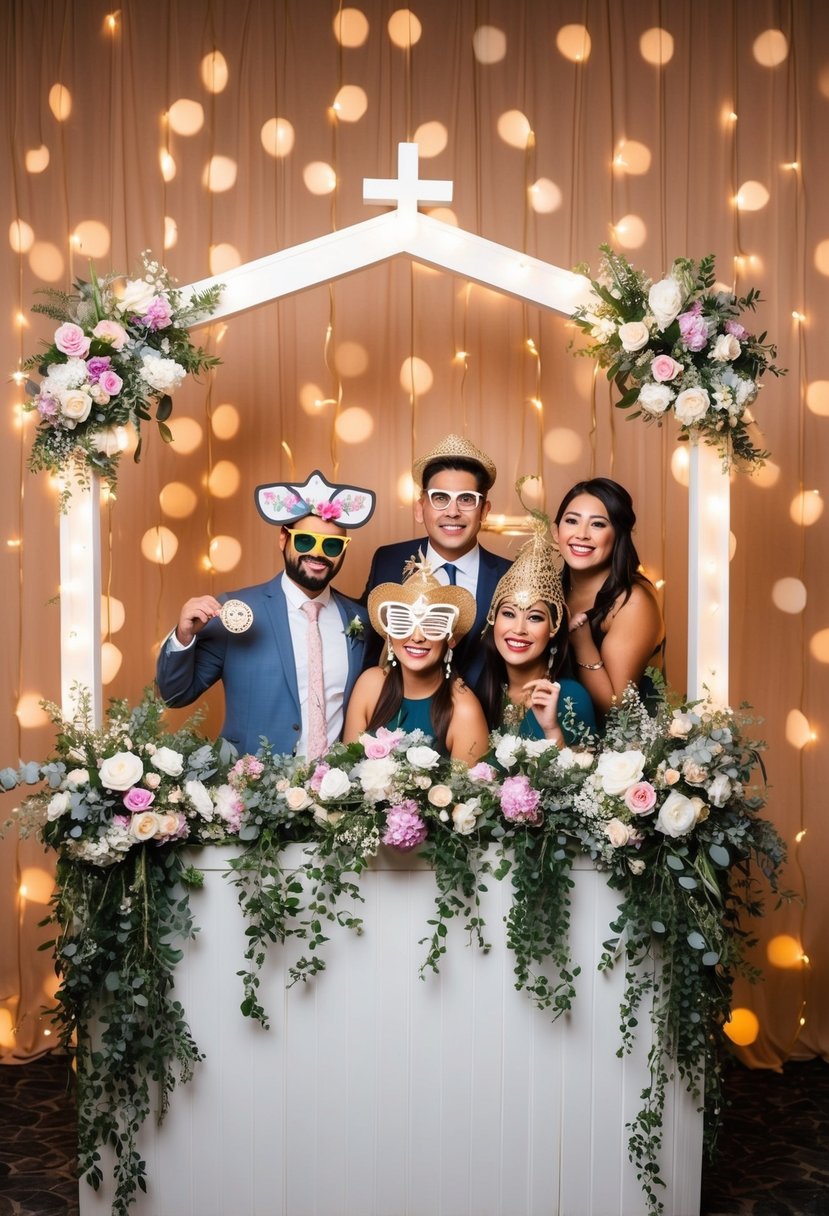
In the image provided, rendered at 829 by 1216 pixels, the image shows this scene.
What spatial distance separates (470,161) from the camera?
4.09 meters

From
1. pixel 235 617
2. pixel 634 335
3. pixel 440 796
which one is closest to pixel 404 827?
pixel 440 796

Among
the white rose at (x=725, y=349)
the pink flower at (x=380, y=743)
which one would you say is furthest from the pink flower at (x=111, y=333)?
the white rose at (x=725, y=349)

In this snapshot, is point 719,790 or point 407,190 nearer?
point 719,790

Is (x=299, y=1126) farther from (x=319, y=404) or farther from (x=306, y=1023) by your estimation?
(x=319, y=404)

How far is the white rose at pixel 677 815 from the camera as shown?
2760mm

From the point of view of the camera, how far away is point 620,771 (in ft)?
9.18

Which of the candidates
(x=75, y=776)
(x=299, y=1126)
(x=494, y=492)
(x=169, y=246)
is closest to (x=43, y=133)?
(x=169, y=246)

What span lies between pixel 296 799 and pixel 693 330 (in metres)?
1.51

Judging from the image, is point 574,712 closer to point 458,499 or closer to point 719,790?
point 719,790

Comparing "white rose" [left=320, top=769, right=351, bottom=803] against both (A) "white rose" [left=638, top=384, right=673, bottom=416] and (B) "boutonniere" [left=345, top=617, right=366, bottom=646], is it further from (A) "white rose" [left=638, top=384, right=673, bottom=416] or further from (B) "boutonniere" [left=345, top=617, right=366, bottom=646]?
(A) "white rose" [left=638, top=384, right=673, bottom=416]

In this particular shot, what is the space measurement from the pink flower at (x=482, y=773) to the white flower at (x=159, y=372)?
47.8 inches

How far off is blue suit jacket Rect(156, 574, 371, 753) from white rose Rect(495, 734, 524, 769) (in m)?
0.66

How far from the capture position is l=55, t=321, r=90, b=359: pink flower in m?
2.92

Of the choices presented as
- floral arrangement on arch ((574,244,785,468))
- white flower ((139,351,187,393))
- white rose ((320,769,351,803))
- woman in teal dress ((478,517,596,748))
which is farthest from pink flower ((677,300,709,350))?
white rose ((320,769,351,803))
